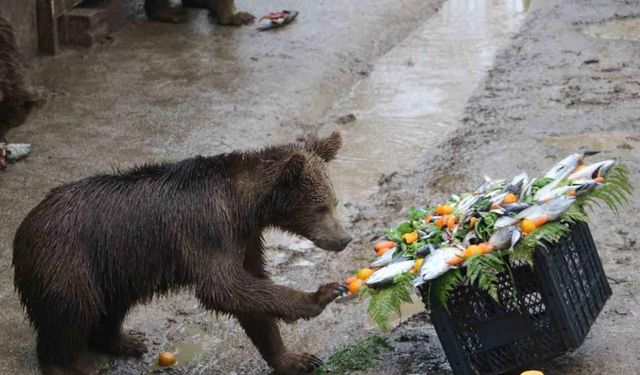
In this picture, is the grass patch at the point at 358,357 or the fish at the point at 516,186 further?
the grass patch at the point at 358,357

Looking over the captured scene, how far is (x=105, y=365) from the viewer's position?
572 cm

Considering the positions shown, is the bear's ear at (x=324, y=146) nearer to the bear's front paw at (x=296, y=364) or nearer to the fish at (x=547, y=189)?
the bear's front paw at (x=296, y=364)

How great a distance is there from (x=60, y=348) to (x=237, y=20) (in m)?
6.81

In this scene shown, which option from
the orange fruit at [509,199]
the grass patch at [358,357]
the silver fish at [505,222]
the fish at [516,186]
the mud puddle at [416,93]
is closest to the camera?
the silver fish at [505,222]

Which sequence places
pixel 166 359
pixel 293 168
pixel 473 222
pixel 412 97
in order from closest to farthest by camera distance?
pixel 473 222 → pixel 293 168 → pixel 166 359 → pixel 412 97

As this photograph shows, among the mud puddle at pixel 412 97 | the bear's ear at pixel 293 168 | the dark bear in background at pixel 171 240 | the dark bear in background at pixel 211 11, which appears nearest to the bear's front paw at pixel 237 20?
the dark bear in background at pixel 211 11

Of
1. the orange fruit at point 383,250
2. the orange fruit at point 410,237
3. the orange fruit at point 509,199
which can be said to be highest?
the orange fruit at point 509,199

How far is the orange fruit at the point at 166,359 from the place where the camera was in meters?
5.73

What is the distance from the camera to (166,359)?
5727 millimetres

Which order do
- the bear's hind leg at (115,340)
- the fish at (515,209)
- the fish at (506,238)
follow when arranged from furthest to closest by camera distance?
1. the bear's hind leg at (115,340)
2. the fish at (515,209)
3. the fish at (506,238)

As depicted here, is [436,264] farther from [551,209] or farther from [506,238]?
[551,209]

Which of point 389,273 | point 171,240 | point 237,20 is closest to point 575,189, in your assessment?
point 389,273

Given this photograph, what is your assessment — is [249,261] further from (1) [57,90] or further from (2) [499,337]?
(1) [57,90]

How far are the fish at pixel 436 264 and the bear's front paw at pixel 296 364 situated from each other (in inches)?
46.0
